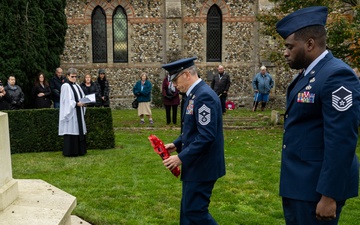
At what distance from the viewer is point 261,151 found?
30.3 ft

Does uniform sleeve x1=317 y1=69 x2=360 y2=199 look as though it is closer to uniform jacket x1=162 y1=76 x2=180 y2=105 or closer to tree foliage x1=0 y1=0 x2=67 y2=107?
uniform jacket x1=162 y1=76 x2=180 y2=105

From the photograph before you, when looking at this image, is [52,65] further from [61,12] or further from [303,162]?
[303,162]

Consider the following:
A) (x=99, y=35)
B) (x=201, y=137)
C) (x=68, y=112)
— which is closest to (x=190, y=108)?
(x=201, y=137)

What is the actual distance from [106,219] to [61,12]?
39.3 ft

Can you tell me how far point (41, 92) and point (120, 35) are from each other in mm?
8739

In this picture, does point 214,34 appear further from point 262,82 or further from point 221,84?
point 221,84

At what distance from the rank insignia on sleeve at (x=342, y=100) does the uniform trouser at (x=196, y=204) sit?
1.66m

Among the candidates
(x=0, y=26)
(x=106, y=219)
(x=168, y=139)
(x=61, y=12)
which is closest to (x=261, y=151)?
(x=168, y=139)

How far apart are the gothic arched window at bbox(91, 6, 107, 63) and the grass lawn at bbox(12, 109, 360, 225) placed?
32.8ft

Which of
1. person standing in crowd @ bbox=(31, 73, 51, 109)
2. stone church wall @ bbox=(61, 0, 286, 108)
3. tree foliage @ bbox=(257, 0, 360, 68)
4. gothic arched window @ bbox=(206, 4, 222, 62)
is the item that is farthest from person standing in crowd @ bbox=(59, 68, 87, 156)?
gothic arched window @ bbox=(206, 4, 222, 62)

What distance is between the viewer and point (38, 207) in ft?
12.9

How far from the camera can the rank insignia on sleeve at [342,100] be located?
8.07ft

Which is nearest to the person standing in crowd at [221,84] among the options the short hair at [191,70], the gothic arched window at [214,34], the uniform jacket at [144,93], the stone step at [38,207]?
the uniform jacket at [144,93]

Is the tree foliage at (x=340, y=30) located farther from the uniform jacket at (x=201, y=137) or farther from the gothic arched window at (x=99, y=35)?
the gothic arched window at (x=99, y=35)
